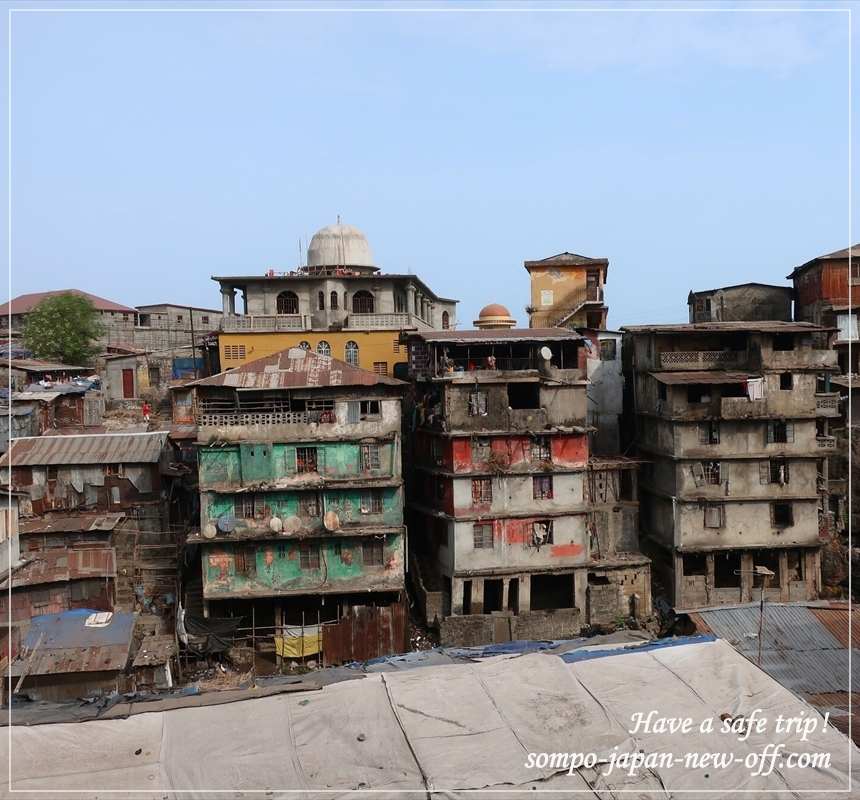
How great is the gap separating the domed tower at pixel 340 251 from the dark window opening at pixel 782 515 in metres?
26.6

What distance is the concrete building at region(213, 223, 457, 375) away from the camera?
43250 millimetres

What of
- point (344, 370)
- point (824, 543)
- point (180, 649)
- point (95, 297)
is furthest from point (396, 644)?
point (95, 297)

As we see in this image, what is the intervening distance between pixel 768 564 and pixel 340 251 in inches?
1161

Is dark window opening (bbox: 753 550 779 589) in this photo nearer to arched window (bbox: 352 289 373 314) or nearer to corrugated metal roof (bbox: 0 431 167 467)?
arched window (bbox: 352 289 373 314)

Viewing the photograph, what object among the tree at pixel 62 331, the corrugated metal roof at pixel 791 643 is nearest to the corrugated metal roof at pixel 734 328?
the corrugated metal roof at pixel 791 643

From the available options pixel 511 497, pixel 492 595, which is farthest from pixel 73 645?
pixel 511 497

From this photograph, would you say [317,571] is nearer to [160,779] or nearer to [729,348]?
[160,779]

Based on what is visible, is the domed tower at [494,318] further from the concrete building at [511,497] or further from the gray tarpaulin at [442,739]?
the gray tarpaulin at [442,739]

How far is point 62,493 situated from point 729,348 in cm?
3118

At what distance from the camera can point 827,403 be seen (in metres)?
37.1

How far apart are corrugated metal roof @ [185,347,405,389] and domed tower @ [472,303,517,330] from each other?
43.2 ft

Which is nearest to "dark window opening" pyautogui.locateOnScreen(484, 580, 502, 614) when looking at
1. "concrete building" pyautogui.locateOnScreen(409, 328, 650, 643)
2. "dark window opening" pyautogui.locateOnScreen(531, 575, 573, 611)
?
"concrete building" pyautogui.locateOnScreen(409, 328, 650, 643)

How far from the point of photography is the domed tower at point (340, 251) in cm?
4916

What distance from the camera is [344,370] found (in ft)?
109
